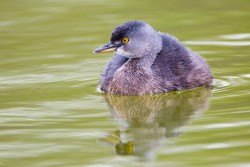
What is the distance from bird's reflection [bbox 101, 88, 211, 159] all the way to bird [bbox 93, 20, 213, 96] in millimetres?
121

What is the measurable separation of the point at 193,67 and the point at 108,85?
3.40 feet

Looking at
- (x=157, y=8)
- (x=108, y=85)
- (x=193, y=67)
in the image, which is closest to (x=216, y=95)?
(x=193, y=67)

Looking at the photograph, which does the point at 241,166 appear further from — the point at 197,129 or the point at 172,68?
the point at 172,68

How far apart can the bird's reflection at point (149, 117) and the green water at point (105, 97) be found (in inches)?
0.4

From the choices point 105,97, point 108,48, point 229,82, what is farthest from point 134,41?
point 229,82

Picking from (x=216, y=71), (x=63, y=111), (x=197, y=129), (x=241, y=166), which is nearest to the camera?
(x=241, y=166)

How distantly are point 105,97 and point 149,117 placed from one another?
1251 millimetres

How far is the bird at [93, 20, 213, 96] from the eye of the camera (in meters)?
9.74

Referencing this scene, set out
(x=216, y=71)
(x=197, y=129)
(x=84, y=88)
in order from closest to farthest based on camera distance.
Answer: (x=197, y=129) → (x=84, y=88) → (x=216, y=71)

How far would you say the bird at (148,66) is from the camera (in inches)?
384

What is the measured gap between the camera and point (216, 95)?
9.45 m

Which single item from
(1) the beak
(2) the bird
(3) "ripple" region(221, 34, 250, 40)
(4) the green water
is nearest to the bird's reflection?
(4) the green water

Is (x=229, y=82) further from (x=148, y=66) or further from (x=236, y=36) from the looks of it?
(x=236, y=36)

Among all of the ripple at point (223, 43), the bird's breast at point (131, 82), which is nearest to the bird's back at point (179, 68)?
the bird's breast at point (131, 82)
